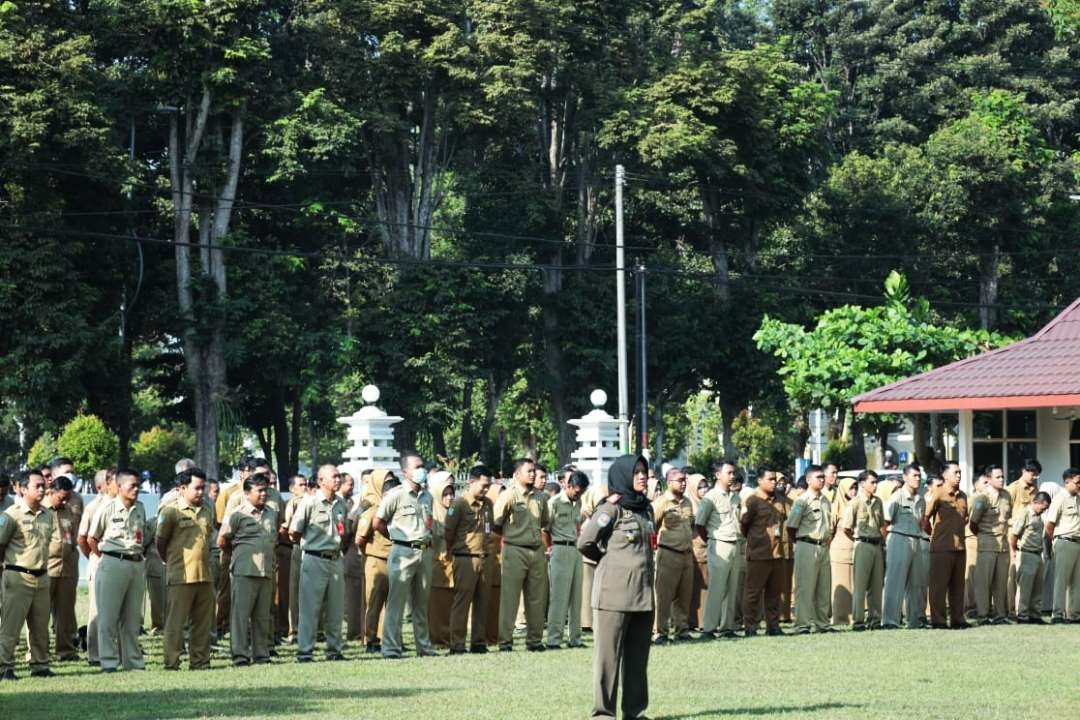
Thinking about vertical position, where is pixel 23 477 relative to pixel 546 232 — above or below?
below

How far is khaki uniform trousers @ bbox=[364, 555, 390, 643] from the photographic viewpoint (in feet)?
56.7

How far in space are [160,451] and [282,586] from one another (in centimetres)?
4041

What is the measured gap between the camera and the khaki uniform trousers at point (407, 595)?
55.1ft

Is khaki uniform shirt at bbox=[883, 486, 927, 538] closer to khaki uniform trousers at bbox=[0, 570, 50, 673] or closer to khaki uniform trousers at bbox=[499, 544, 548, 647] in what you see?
khaki uniform trousers at bbox=[499, 544, 548, 647]

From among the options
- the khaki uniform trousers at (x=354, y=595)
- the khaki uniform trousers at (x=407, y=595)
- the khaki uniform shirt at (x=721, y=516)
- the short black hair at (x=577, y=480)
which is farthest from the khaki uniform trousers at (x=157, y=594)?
the khaki uniform shirt at (x=721, y=516)

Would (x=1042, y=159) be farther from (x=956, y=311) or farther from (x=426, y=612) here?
(x=426, y=612)

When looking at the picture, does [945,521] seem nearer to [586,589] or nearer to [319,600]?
[586,589]

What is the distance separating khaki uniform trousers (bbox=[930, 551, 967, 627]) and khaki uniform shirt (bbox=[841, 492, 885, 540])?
741 mm

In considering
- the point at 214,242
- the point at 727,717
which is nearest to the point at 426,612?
the point at 727,717

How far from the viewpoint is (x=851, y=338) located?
36.4 m

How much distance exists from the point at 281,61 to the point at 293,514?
30.6 metres

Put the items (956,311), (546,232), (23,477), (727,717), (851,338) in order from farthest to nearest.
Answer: (956,311)
(546,232)
(851,338)
(23,477)
(727,717)

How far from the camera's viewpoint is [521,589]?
17641 mm

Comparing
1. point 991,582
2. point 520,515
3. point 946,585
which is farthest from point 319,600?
point 991,582
